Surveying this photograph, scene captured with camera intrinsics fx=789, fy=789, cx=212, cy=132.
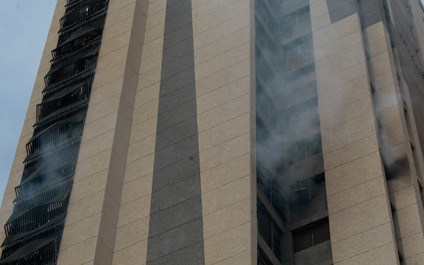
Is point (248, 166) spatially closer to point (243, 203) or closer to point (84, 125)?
point (243, 203)

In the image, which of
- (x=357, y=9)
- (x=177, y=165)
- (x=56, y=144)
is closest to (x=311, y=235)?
(x=177, y=165)

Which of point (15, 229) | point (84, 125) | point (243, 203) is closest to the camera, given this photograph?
point (243, 203)

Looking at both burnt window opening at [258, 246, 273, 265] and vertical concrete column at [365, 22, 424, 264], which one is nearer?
vertical concrete column at [365, 22, 424, 264]

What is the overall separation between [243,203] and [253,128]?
13.8 feet

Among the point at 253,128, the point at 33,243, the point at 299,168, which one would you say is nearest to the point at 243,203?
the point at 253,128

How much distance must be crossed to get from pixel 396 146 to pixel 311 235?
17.9ft

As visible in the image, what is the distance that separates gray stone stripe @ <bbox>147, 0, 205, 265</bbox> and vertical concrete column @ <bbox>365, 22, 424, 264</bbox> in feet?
27.1

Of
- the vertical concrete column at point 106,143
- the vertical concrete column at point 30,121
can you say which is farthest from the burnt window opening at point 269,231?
the vertical concrete column at point 30,121

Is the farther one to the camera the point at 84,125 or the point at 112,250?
the point at 84,125

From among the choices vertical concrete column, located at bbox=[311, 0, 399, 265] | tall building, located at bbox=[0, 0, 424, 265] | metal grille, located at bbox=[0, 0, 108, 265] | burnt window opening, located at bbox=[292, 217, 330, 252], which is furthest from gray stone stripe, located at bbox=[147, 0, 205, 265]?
vertical concrete column, located at bbox=[311, 0, 399, 265]

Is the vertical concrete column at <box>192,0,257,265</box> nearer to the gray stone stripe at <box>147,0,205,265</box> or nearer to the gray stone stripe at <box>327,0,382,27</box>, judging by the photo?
the gray stone stripe at <box>147,0,205,265</box>

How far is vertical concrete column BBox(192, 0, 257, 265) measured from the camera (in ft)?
98.8

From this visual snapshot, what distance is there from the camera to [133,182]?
1373 inches

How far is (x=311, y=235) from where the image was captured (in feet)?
115
